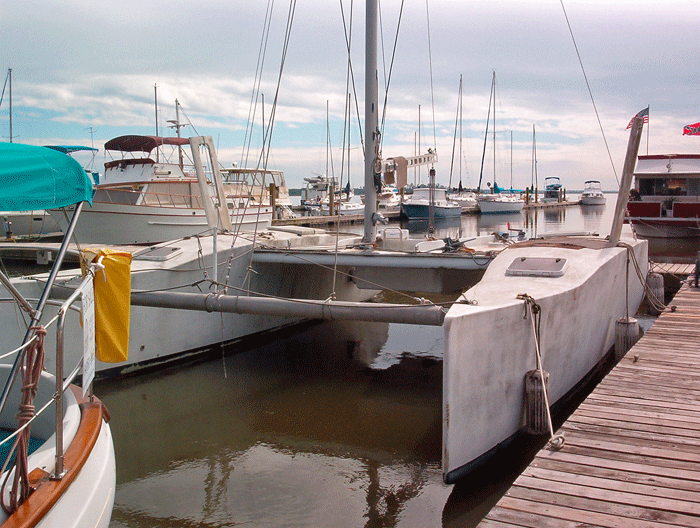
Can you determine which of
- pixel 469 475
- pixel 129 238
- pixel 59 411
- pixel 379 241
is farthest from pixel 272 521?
pixel 129 238

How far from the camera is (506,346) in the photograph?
551 cm

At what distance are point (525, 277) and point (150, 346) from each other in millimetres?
5336

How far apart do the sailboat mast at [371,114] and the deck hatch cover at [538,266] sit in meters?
3.52

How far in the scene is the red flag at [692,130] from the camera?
2591 centimetres

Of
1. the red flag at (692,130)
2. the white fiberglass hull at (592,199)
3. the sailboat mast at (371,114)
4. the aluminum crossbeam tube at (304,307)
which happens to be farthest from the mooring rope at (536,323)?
the white fiberglass hull at (592,199)

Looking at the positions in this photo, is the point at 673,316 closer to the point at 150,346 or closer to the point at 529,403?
the point at 529,403

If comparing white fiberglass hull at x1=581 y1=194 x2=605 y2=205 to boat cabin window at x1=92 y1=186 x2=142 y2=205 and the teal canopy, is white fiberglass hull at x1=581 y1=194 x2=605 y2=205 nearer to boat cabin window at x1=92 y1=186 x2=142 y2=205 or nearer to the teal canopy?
boat cabin window at x1=92 y1=186 x2=142 y2=205

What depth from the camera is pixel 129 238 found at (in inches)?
801

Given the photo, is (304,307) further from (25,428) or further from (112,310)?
(25,428)

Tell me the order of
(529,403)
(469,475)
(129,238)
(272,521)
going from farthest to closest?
(129,238), (529,403), (469,475), (272,521)

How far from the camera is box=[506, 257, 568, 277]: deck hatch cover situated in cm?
695

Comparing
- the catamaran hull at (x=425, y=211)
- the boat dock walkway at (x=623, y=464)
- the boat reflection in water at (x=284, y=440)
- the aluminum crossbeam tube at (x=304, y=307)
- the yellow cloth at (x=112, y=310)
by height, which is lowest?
the boat reflection in water at (x=284, y=440)

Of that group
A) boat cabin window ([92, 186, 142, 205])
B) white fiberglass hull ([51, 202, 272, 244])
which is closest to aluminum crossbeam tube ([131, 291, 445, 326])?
white fiberglass hull ([51, 202, 272, 244])

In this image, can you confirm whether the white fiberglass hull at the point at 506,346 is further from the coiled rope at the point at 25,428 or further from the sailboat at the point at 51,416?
the coiled rope at the point at 25,428
